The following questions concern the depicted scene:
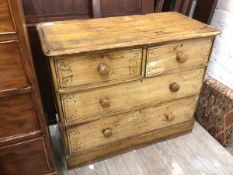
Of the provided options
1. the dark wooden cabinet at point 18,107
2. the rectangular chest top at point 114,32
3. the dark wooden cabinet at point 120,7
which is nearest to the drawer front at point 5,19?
the dark wooden cabinet at point 18,107

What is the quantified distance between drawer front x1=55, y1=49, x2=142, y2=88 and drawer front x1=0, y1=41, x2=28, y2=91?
0.18 metres

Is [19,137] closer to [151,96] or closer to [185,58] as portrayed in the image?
[151,96]

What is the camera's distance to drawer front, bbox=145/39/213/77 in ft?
4.05

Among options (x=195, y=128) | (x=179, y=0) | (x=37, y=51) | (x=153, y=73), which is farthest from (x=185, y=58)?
(x=37, y=51)

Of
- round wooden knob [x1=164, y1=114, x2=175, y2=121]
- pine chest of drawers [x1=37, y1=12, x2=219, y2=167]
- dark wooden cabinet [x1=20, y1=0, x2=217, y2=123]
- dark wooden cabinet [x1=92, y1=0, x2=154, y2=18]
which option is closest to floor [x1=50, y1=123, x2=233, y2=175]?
pine chest of drawers [x1=37, y1=12, x2=219, y2=167]

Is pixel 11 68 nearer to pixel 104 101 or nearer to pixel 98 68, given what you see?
pixel 98 68

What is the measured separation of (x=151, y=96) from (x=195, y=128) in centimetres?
64

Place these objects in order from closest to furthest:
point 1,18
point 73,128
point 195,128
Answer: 1. point 1,18
2. point 73,128
3. point 195,128

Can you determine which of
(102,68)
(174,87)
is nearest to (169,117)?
(174,87)

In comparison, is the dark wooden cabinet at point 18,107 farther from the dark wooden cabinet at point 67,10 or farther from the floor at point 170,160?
the dark wooden cabinet at point 67,10

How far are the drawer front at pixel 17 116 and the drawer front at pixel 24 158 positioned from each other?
0.08m

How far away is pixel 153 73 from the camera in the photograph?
129 cm

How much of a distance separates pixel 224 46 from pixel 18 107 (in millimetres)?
1475

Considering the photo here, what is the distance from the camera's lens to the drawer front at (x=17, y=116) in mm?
967
